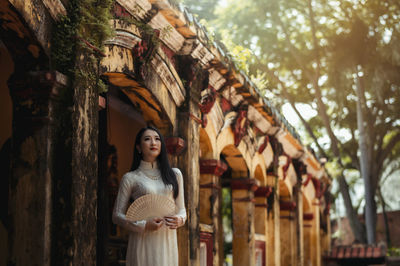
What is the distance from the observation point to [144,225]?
17.9 ft

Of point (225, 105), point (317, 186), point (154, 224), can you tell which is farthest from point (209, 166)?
point (317, 186)

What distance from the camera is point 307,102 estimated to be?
22.8m

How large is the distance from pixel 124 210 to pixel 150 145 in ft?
2.00

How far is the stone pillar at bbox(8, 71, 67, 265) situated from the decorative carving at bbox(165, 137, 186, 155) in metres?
2.66

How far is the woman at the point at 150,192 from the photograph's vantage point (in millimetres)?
5559

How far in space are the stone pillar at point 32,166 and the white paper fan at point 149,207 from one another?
26.0 inches

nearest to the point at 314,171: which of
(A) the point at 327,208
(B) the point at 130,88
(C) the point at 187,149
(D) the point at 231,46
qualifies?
(A) the point at 327,208

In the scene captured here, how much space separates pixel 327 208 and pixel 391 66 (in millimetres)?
4847

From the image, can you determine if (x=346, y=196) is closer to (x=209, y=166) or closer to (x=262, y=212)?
(x=262, y=212)

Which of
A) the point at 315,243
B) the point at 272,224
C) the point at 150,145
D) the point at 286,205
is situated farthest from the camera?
the point at 315,243

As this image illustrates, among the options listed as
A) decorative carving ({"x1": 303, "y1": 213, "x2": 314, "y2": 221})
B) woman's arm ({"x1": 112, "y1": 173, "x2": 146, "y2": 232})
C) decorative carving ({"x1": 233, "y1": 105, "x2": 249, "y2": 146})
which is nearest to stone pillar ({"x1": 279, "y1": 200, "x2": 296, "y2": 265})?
decorative carving ({"x1": 303, "y1": 213, "x2": 314, "y2": 221})

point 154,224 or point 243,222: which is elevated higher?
point 243,222

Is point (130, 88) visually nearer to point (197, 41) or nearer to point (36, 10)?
point (197, 41)

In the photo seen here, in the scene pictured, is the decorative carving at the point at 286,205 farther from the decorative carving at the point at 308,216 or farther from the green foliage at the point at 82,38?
the green foliage at the point at 82,38
